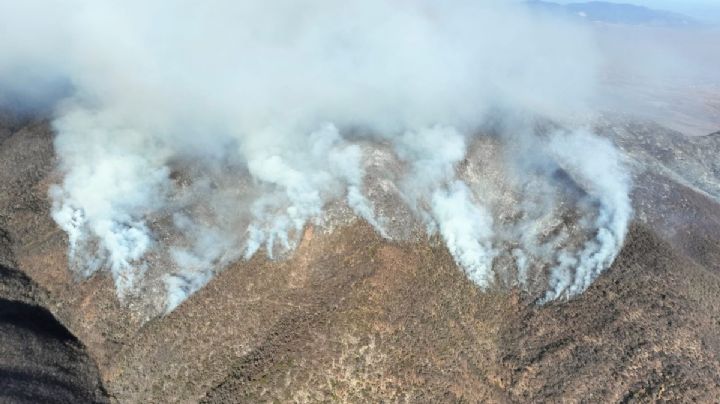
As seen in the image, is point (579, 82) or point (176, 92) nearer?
point (176, 92)

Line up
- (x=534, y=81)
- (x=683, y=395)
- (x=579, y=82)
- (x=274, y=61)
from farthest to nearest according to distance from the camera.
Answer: (x=579, y=82), (x=534, y=81), (x=274, y=61), (x=683, y=395)

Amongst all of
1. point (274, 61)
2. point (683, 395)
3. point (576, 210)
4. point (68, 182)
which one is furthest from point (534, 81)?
point (68, 182)

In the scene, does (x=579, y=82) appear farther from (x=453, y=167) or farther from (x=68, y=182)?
(x=68, y=182)

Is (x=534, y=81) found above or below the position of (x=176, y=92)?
below

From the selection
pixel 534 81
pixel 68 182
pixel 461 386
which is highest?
pixel 68 182

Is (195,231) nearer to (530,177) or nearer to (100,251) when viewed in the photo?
(100,251)

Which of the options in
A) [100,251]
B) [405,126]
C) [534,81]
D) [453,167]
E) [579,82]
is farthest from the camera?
[579,82]
